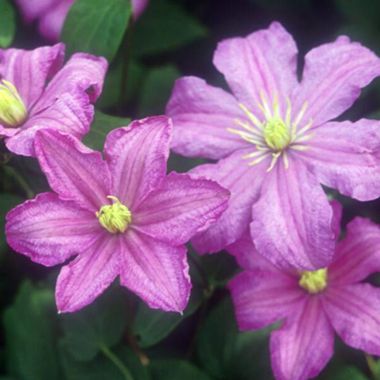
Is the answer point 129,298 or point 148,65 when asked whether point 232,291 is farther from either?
point 148,65

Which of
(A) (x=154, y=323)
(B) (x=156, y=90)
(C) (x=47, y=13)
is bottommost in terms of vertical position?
(A) (x=154, y=323)

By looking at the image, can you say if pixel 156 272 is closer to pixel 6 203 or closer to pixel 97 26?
pixel 6 203

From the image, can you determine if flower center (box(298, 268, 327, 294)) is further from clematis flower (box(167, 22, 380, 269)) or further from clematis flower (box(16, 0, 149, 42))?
clematis flower (box(16, 0, 149, 42))

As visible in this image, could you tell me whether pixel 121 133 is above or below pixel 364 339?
above

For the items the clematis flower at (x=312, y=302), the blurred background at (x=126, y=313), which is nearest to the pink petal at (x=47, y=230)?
the blurred background at (x=126, y=313)

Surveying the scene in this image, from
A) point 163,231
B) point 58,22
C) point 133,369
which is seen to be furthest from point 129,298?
point 58,22

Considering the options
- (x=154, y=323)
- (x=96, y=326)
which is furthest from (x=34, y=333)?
(x=154, y=323)

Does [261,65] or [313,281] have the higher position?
[261,65]
